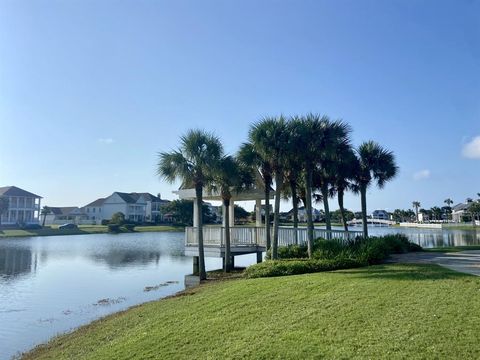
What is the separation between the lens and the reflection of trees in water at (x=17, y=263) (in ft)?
84.2

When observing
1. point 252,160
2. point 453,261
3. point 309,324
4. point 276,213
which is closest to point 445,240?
point 453,261

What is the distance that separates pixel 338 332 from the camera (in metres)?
6.88

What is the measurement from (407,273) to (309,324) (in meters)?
5.83

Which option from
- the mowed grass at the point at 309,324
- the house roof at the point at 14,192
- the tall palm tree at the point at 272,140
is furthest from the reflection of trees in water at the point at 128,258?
the house roof at the point at 14,192

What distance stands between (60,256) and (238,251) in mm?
20838

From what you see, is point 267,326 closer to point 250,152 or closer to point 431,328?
point 431,328

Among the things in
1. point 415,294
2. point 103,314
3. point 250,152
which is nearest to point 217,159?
point 250,152

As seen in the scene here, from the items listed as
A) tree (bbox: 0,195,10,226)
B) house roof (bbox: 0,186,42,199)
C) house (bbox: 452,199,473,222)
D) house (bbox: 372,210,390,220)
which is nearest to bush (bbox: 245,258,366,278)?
tree (bbox: 0,195,10,226)

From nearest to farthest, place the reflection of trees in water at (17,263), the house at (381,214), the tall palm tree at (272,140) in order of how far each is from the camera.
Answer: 1. the tall palm tree at (272,140)
2. the reflection of trees in water at (17,263)
3. the house at (381,214)

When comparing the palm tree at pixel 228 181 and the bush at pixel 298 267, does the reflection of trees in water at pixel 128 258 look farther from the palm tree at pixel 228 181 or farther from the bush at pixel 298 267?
the bush at pixel 298 267

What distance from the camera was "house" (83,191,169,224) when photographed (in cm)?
10388

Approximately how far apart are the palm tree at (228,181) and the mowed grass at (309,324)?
6.40 metres

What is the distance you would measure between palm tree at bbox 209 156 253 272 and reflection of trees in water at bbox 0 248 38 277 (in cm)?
1372

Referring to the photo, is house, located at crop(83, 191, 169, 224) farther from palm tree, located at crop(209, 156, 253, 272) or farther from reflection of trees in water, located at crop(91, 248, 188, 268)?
palm tree, located at crop(209, 156, 253, 272)
